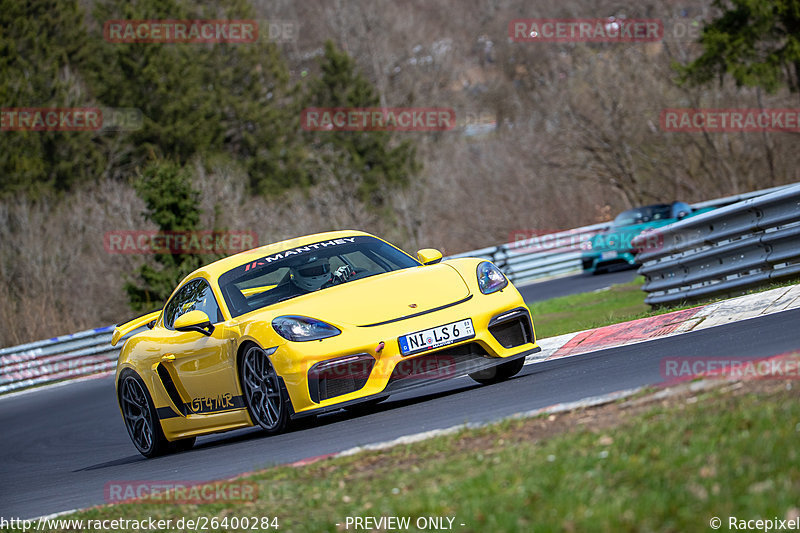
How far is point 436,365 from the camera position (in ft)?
25.2

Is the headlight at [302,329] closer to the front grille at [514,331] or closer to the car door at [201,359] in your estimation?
the car door at [201,359]

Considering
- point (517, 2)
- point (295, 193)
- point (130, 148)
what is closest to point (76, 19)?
point (130, 148)

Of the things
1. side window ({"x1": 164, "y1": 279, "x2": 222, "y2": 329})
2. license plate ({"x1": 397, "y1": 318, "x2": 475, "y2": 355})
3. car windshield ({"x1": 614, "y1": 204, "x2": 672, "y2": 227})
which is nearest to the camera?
license plate ({"x1": 397, "y1": 318, "x2": 475, "y2": 355})

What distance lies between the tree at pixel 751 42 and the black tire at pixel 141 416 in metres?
22.6

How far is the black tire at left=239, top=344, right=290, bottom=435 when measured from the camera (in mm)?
7676

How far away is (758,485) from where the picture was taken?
12.4 ft

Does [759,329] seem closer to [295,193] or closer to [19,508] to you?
[19,508]

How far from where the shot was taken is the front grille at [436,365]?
759 centimetres

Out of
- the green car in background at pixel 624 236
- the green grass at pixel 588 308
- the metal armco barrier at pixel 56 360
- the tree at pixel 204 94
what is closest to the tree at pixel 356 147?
the tree at pixel 204 94

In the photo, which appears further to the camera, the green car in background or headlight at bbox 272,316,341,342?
the green car in background

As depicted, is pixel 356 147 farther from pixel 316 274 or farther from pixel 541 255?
pixel 316 274

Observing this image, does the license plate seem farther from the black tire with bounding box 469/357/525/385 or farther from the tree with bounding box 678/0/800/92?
the tree with bounding box 678/0/800/92

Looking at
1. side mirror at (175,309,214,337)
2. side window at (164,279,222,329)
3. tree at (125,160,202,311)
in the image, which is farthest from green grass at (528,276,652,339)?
tree at (125,160,202,311)

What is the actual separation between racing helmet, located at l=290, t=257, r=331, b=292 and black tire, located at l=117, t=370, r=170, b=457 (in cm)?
181
